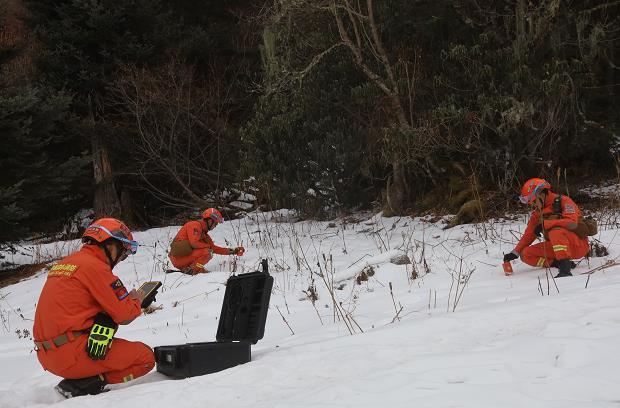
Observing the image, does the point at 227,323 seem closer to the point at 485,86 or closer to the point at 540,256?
the point at 540,256

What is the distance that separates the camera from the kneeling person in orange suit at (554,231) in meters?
6.16

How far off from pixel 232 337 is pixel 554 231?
3.72 metres

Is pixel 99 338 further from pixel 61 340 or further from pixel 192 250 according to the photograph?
pixel 192 250

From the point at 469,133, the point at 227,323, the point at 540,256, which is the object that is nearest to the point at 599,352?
the point at 227,323

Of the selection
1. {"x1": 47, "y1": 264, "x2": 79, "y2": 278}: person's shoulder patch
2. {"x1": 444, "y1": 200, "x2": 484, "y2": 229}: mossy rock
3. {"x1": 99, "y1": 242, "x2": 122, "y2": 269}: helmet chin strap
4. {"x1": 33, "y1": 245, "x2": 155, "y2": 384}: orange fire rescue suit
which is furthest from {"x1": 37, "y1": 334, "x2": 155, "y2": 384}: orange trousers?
{"x1": 444, "y1": 200, "x2": 484, "y2": 229}: mossy rock

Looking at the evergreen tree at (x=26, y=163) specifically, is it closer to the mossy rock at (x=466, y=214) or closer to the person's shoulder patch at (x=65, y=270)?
the person's shoulder patch at (x=65, y=270)

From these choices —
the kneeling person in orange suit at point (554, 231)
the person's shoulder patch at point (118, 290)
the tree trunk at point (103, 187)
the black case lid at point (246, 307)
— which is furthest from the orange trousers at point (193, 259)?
the tree trunk at point (103, 187)

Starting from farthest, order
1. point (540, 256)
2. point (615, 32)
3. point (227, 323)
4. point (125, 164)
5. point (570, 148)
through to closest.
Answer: point (125, 164) → point (570, 148) → point (615, 32) → point (540, 256) → point (227, 323)

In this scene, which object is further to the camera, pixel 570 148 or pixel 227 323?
pixel 570 148

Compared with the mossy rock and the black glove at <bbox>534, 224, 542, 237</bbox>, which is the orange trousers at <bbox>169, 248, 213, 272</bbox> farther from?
the black glove at <bbox>534, 224, 542, 237</bbox>

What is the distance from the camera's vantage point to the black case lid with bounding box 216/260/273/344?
4.54m

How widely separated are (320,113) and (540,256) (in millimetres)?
7412

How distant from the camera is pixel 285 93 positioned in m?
13.1

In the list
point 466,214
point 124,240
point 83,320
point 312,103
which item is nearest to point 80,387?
point 83,320
